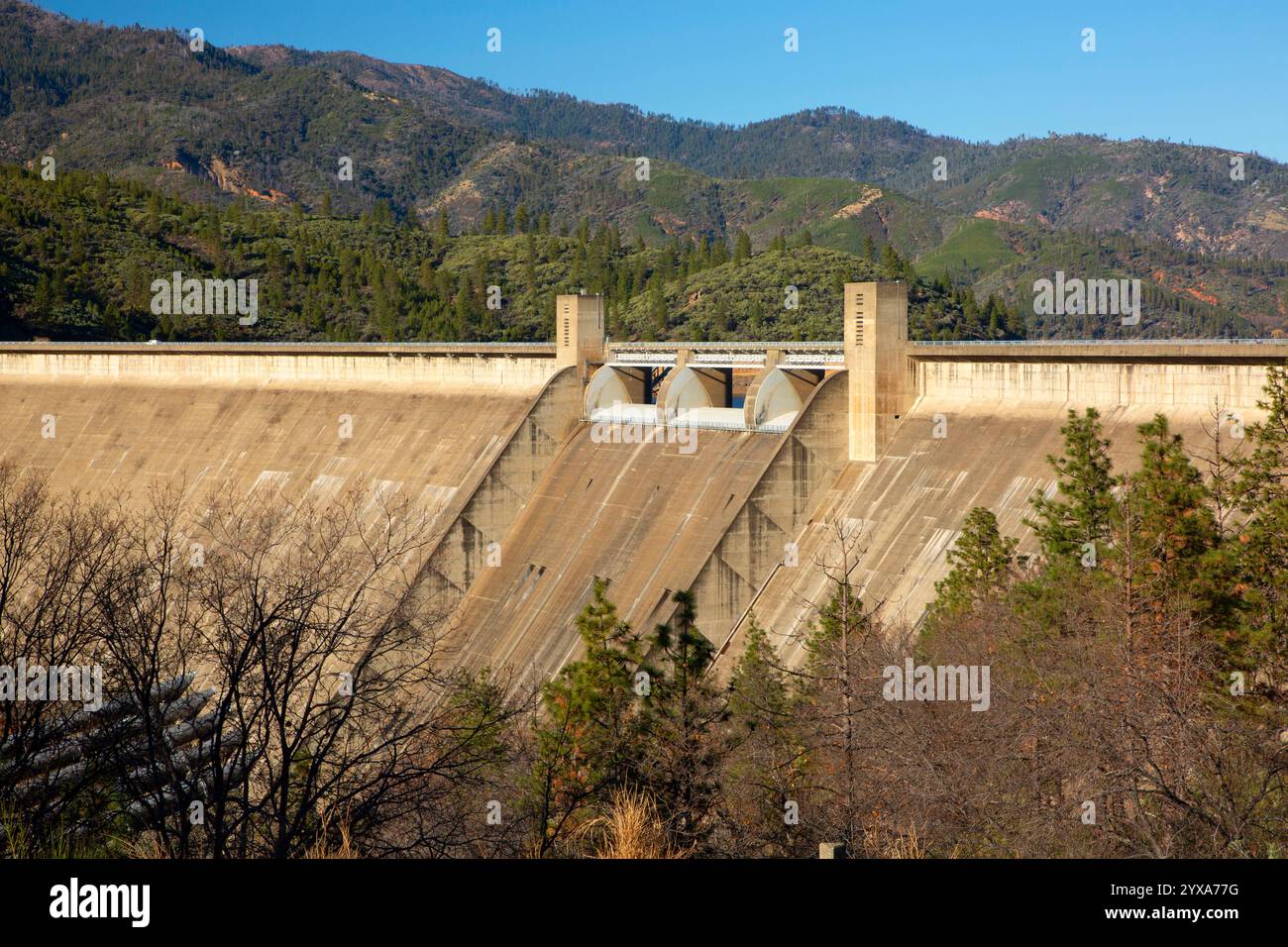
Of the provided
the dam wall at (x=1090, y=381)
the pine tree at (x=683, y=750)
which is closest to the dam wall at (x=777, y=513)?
the dam wall at (x=1090, y=381)

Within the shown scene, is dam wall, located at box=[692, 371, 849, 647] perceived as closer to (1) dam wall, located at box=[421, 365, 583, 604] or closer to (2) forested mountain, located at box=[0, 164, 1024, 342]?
(1) dam wall, located at box=[421, 365, 583, 604]

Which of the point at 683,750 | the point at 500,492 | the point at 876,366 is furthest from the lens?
the point at 500,492

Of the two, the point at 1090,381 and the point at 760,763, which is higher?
the point at 1090,381

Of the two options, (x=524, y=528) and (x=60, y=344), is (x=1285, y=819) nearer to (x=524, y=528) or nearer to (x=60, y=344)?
(x=524, y=528)

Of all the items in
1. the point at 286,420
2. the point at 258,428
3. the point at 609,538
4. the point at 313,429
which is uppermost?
the point at 286,420

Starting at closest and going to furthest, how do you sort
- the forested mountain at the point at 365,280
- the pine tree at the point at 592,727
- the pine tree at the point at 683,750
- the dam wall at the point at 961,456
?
Answer: the pine tree at the point at 683,750 < the pine tree at the point at 592,727 < the dam wall at the point at 961,456 < the forested mountain at the point at 365,280

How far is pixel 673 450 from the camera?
116 feet

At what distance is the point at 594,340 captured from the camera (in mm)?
40344

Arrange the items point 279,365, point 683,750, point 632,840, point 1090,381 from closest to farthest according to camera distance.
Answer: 1. point 632,840
2. point 683,750
3. point 1090,381
4. point 279,365

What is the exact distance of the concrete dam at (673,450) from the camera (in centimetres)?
2698

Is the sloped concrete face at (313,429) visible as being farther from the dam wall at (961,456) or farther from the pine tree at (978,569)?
the pine tree at (978,569)

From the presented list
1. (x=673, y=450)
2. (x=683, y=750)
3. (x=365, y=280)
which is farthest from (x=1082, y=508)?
(x=365, y=280)

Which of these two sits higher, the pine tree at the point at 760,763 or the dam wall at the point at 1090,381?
the dam wall at the point at 1090,381

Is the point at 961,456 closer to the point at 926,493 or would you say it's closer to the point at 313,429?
the point at 926,493
